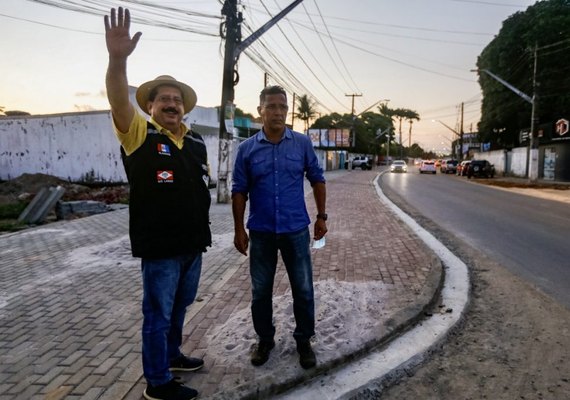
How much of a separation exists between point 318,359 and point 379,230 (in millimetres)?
5879

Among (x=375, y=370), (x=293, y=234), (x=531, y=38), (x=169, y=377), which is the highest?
(x=531, y=38)

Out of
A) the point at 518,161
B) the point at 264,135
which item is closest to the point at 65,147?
the point at 264,135

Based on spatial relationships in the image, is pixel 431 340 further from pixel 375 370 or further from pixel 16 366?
pixel 16 366

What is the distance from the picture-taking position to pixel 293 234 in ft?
9.60

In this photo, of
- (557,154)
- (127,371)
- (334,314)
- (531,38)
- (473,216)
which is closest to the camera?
(127,371)

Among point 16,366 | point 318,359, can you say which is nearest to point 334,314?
point 318,359

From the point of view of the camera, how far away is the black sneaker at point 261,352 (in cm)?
298

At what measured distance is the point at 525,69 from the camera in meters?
34.2

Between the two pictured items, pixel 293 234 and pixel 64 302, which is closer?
pixel 293 234

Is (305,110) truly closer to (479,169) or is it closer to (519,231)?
(479,169)

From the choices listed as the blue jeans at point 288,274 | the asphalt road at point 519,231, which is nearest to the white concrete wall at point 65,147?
the asphalt road at point 519,231

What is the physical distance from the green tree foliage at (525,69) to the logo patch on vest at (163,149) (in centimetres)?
2983

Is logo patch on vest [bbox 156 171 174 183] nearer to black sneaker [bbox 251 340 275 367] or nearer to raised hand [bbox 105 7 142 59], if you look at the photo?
raised hand [bbox 105 7 142 59]

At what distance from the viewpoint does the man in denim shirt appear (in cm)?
293
